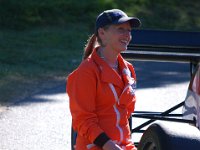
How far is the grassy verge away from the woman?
5.72 metres

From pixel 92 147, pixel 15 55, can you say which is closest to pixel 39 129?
pixel 92 147

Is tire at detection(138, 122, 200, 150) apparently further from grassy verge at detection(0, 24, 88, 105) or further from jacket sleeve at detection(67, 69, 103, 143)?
grassy verge at detection(0, 24, 88, 105)

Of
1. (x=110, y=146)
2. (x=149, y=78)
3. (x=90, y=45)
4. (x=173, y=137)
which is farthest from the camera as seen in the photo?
(x=149, y=78)

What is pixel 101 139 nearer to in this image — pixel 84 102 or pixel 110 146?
pixel 110 146

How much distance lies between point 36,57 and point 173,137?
10.7m

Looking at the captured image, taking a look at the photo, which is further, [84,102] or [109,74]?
[109,74]

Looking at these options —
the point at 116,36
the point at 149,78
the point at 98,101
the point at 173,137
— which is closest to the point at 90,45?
the point at 116,36

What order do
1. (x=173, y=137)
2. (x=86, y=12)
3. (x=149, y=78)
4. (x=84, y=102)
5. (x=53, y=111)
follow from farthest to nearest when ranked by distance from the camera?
(x=86, y=12), (x=149, y=78), (x=53, y=111), (x=84, y=102), (x=173, y=137)

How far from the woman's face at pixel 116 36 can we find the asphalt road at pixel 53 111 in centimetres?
341

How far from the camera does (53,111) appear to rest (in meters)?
10.2

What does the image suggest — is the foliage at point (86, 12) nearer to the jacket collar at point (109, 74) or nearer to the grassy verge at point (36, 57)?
the grassy verge at point (36, 57)

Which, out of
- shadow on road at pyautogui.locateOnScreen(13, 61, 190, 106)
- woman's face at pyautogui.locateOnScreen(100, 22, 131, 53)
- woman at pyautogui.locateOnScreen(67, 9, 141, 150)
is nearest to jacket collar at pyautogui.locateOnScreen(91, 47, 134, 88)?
woman at pyautogui.locateOnScreen(67, 9, 141, 150)

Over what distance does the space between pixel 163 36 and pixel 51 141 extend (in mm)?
2153

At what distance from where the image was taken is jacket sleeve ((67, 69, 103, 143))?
4574 mm
